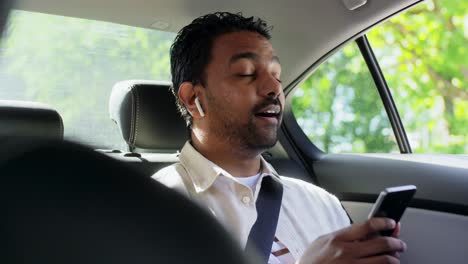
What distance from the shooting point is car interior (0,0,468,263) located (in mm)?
472

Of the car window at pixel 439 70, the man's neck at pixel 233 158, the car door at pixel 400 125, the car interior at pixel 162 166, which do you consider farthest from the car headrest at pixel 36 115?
the car window at pixel 439 70

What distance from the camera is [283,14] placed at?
2.52m

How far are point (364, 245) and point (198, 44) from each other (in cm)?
89

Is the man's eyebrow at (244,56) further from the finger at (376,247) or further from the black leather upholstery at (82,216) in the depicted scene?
the black leather upholstery at (82,216)

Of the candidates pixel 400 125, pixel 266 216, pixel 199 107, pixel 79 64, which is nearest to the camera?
pixel 266 216

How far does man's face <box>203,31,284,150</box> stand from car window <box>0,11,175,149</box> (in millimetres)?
337

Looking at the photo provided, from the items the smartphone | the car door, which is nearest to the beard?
the smartphone

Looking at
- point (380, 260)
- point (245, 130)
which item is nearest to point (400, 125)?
point (245, 130)

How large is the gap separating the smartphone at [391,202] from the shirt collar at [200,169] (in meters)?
0.50

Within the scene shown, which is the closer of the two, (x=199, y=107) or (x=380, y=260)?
(x=380, y=260)

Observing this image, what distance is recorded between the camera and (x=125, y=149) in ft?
8.07

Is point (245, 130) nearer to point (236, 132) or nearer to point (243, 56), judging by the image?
point (236, 132)

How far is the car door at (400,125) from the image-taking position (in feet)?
7.85

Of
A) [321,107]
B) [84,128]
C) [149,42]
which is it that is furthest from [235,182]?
[321,107]
